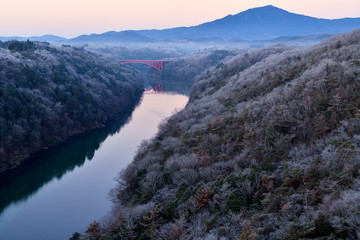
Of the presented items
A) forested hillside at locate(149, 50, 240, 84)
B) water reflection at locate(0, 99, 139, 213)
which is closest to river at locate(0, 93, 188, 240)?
water reflection at locate(0, 99, 139, 213)

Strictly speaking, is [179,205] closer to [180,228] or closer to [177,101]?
[180,228]

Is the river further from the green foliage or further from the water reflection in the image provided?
the green foliage

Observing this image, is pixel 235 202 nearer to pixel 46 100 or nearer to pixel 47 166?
pixel 47 166

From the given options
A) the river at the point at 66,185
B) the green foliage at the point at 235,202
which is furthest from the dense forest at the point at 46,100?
the green foliage at the point at 235,202

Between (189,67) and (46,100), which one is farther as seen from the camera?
(189,67)

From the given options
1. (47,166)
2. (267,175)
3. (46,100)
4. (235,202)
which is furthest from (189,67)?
(235,202)

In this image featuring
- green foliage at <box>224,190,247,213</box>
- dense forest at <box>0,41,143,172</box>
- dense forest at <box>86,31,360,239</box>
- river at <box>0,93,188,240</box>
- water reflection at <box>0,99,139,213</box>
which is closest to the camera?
dense forest at <box>86,31,360,239</box>

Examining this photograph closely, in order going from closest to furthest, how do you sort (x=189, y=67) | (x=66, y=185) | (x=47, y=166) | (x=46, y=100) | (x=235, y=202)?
(x=235, y=202) → (x=66, y=185) → (x=47, y=166) → (x=46, y=100) → (x=189, y=67)
